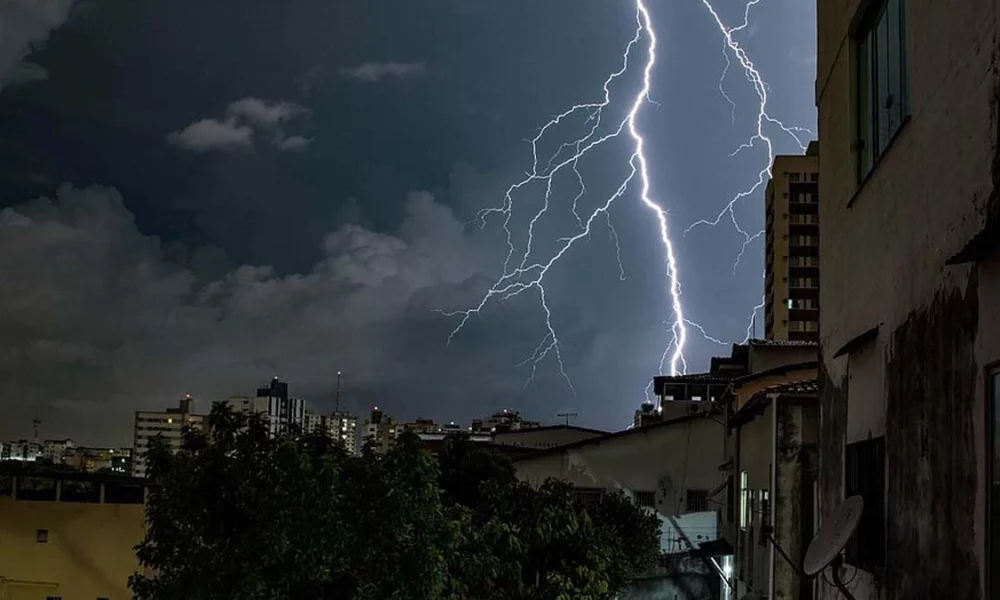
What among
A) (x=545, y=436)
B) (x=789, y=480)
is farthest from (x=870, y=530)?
(x=545, y=436)

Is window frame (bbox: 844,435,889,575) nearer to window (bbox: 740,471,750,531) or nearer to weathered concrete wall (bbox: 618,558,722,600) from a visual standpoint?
window (bbox: 740,471,750,531)

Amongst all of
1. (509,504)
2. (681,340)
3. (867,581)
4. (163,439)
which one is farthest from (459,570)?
(681,340)

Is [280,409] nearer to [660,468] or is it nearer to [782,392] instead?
[660,468]

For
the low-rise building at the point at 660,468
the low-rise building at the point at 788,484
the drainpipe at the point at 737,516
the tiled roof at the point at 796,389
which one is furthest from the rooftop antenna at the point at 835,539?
the low-rise building at the point at 660,468

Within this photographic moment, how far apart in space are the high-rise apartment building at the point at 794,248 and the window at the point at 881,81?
50.5m

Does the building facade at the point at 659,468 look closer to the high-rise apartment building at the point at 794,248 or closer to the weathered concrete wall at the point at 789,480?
the weathered concrete wall at the point at 789,480

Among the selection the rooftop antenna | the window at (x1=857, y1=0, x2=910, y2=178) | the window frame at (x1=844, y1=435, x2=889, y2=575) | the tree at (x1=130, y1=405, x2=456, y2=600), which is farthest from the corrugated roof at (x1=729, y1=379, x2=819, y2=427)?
the rooftop antenna

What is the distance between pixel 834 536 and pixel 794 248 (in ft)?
176

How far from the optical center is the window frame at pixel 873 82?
543cm

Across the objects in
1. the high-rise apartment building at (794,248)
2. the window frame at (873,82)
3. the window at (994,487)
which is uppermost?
the high-rise apartment building at (794,248)

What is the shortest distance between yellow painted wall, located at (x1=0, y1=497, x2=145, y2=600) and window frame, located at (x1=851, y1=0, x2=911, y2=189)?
14638mm

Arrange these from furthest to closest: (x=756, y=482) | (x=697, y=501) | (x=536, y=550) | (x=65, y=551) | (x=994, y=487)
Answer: (x=697, y=501)
(x=65, y=551)
(x=756, y=482)
(x=536, y=550)
(x=994, y=487)

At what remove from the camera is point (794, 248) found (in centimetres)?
5641

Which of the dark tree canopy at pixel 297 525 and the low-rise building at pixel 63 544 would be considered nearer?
the dark tree canopy at pixel 297 525
